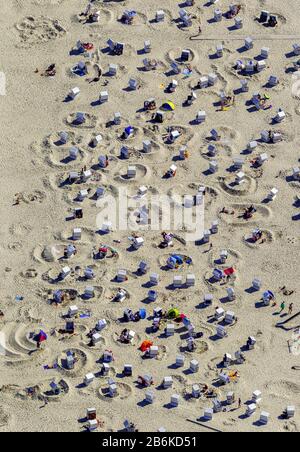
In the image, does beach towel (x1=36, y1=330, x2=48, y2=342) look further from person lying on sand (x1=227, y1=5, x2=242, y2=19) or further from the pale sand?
person lying on sand (x1=227, y1=5, x2=242, y2=19)

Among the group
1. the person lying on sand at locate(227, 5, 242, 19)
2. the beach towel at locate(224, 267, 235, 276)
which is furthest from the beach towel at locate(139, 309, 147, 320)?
the person lying on sand at locate(227, 5, 242, 19)

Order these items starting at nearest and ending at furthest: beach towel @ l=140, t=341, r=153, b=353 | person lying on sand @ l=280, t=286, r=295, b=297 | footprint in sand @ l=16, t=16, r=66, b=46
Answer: beach towel @ l=140, t=341, r=153, b=353, person lying on sand @ l=280, t=286, r=295, b=297, footprint in sand @ l=16, t=16, r=66, b=46

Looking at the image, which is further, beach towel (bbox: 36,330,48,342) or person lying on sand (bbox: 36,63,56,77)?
person lying on sand (bbox: 36,63,56,77)

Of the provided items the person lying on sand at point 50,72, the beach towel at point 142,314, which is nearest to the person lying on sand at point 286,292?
the beach towel at point 142,314

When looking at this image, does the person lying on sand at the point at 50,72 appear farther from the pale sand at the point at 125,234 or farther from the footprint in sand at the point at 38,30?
the footprint in sand at the point at 38,30

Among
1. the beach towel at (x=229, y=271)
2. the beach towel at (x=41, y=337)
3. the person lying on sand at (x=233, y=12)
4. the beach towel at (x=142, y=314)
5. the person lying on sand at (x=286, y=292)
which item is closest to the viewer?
the beach towel at (x=41, y=337)

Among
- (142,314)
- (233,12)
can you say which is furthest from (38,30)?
(142,314)

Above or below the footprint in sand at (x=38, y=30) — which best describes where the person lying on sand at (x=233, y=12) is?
above

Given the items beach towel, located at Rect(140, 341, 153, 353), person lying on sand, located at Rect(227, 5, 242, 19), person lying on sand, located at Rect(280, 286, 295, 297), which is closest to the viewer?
beach towel, located at Rect(140, 341, 153, 353)

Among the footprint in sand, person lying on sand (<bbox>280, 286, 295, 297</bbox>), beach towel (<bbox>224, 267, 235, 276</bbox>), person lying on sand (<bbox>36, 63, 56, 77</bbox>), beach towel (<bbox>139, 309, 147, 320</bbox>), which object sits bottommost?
beach towel (<bbox>139, 309, 147, 320</bbox>)

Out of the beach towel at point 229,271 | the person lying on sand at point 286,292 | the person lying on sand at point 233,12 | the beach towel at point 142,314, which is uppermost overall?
the person lying on sand at point 233,12
